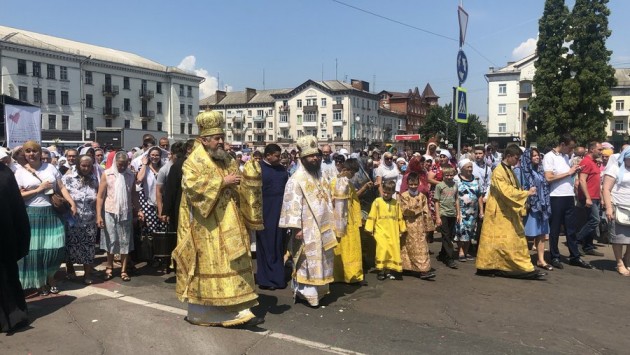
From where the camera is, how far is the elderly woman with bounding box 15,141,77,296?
574 centimetres

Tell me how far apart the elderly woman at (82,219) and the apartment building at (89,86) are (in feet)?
147

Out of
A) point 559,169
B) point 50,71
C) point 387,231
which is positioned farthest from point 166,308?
point 50,71

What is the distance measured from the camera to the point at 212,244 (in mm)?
4910

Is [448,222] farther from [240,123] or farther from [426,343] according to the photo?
[240,123]

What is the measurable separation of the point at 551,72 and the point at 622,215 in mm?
34988

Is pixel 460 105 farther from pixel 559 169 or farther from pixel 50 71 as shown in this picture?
pixel 50 71

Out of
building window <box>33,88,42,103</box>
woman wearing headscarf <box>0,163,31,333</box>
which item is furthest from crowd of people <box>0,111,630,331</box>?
building window <box>33,88,42,103</box>

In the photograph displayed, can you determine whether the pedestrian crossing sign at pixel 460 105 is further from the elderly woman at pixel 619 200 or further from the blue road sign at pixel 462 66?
the elderly woman at pixel 619 200

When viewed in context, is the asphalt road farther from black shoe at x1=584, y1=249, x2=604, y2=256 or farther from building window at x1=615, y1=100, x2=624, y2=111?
building window at x1=615, y1=100, x2=624, y2=111

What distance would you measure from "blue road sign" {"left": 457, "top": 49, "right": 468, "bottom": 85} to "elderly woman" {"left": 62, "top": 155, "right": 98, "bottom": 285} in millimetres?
7179

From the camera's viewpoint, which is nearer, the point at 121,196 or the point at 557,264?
the point at 121,196

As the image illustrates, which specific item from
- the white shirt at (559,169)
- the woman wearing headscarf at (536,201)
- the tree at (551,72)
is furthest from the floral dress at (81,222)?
the tree at (551,72)

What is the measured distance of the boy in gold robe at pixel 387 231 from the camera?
7109 mm

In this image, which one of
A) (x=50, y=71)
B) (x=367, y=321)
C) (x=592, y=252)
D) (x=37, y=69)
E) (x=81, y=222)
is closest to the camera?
(x=367, y=321)
